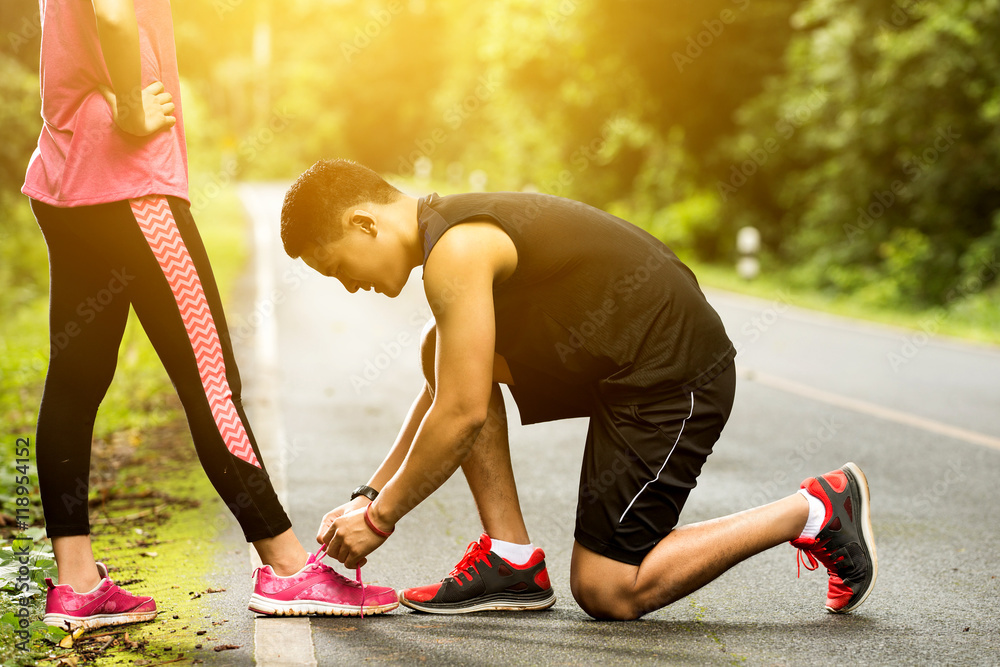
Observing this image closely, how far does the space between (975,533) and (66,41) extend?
3768 millimetres

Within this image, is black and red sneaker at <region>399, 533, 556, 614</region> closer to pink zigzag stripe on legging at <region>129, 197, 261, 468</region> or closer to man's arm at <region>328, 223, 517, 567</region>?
man's arm at <region>328, 223, 517, 567</region>

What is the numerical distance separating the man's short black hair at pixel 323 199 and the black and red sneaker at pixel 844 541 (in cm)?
161

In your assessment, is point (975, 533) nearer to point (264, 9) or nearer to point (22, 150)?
point (22, 150)

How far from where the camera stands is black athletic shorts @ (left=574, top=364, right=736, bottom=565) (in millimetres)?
3191

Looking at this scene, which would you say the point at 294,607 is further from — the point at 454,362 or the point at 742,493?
the point at 742,493
